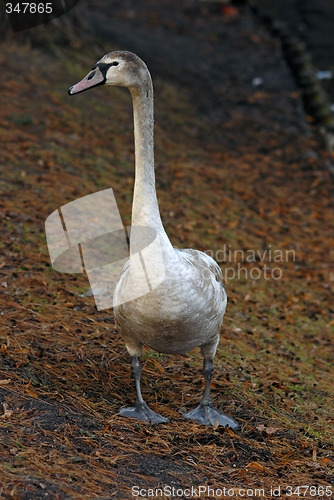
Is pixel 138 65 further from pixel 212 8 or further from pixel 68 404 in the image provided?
pixel 212 8

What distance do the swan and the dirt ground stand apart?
0.56 m

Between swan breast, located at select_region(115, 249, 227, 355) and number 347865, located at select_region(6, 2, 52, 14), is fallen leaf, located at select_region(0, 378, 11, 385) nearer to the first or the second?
swan breast, located at select_region(115, 249, 227, 355)

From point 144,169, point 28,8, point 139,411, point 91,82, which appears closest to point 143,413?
point 139,411

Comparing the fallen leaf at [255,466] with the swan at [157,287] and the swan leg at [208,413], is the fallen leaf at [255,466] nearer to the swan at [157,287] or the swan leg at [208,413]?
the swan leg at [208,413]

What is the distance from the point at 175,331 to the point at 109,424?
2.54 ft

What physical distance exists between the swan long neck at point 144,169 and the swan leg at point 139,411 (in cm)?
103

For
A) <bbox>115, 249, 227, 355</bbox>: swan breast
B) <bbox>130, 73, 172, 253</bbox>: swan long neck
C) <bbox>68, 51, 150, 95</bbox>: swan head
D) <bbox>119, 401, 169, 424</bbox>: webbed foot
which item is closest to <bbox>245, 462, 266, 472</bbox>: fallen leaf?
<bbox>119, 401, 169, 424</bbox>: webbed foot

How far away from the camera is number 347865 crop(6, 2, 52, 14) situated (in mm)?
10195

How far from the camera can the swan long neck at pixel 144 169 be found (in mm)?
4359

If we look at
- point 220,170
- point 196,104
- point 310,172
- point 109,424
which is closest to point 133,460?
point 109,424

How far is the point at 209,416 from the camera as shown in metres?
A: 4.86

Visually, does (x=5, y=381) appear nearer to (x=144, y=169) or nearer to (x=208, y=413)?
(x=208, y=413)

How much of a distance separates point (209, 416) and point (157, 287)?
1206 millimetres

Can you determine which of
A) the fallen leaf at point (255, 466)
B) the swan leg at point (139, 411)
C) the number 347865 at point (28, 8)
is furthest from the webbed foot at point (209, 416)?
the number 347865 at point (28, 8)
